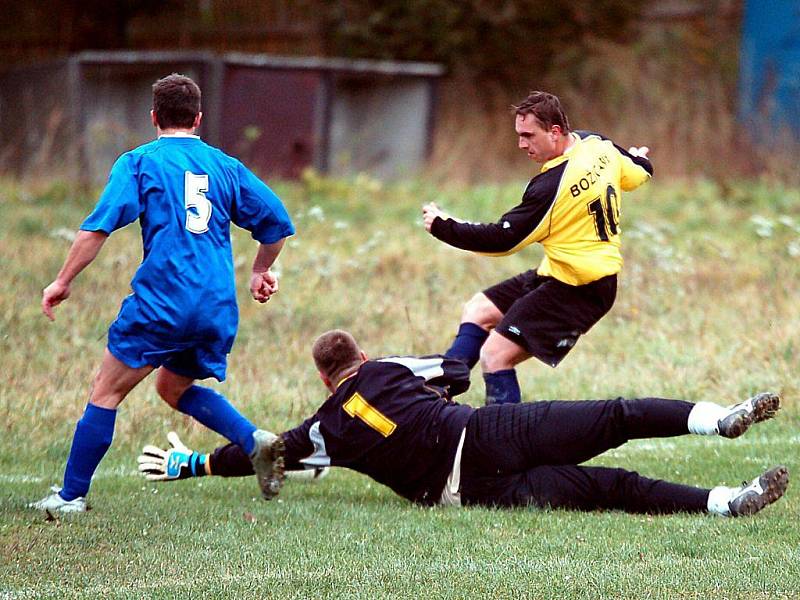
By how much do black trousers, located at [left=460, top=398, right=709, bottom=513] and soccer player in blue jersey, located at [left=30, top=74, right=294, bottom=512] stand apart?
917 millimetres

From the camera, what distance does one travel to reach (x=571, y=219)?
6289 mm

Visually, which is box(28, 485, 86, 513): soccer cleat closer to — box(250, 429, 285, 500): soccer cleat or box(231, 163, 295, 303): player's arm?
box(250, 429, 285, 500): soccer cleat

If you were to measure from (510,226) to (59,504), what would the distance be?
2427mm

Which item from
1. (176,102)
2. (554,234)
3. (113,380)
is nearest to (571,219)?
(554,234)

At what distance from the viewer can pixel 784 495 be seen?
5.68 m

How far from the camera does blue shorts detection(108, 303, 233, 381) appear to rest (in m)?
5.31

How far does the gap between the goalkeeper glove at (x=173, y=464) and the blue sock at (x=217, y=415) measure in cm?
26

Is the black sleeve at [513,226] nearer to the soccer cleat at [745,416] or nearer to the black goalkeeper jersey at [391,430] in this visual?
the black goalkeeper jersey at [391,430]

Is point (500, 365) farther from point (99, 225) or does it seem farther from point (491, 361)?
point (99, 225)

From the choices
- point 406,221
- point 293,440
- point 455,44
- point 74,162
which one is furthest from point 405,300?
point 455,44

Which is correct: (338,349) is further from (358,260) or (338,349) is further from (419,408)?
(358,260)

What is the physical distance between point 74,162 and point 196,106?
10.1m

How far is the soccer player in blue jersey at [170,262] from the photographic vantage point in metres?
5.24

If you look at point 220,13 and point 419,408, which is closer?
point 419,408
